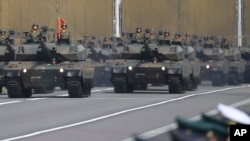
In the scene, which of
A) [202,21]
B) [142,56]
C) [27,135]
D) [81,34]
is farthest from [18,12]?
[27,135]

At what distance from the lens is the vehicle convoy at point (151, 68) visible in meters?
34.1

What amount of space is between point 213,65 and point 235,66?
197cm

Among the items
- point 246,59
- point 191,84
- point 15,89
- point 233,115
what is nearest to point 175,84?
point 191,84

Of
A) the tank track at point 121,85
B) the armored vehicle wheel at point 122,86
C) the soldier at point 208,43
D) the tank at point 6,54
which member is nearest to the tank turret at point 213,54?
the soldier at point 208,43

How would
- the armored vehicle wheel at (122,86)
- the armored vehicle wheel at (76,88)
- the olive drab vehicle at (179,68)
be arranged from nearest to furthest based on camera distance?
the armored vehicle wheel at (76,88)
the olive drab vehicle at (179,68)
the armored vehicle wheel at (122,86)

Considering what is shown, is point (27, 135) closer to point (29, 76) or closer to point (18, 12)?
point (29, 76)

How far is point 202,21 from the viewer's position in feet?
216

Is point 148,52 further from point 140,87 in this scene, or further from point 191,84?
point 191,84

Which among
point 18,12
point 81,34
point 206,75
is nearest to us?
point 206,75

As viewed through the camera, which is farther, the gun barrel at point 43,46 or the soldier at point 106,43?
the soldier at point 106,43

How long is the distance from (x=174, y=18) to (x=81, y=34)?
819cm

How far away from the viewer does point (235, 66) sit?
166 ft

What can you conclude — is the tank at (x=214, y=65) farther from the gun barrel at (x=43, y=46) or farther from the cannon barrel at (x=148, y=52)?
the gun barrel at (x=43, y=46)

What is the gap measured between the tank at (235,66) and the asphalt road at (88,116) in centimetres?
1940
